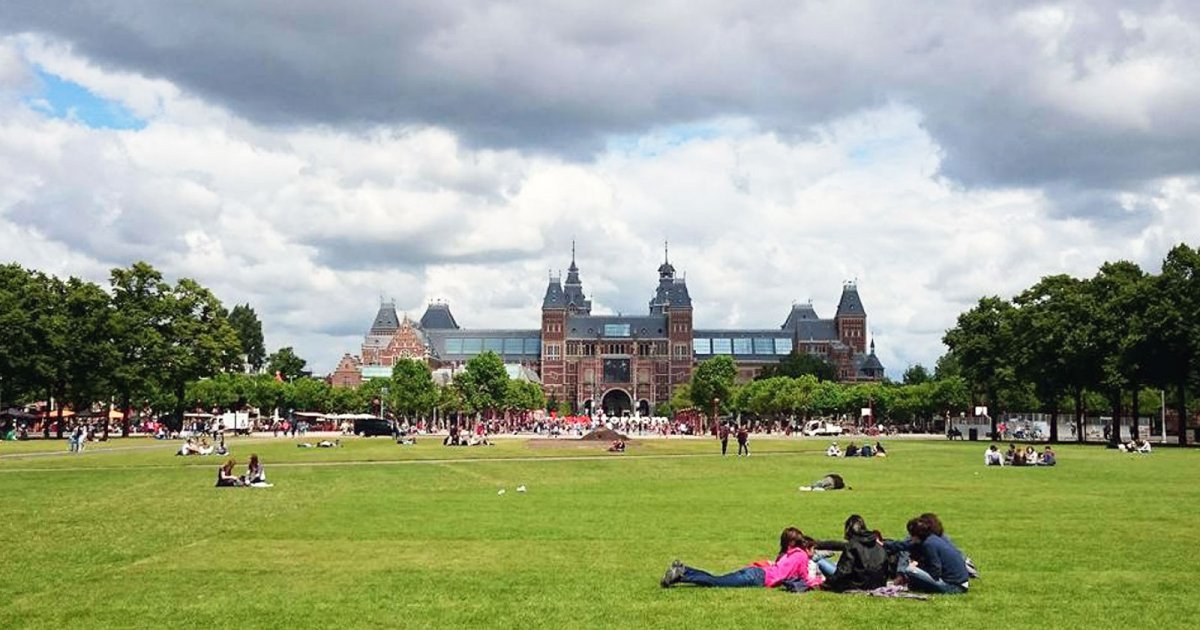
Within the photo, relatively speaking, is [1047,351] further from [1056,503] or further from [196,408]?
[196,408]

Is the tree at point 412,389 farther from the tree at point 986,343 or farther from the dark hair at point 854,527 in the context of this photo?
the dark hair at point 854,527

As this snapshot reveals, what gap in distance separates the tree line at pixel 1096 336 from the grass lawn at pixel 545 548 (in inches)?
1381

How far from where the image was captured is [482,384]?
140 m

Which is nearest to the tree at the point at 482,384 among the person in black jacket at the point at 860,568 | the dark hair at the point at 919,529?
the dark hair at the point at 919,529

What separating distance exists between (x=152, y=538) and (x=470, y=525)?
5.82m

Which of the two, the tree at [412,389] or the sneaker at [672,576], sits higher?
the tree at [412,389]

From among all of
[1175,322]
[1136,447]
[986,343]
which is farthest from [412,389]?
[1136,447]

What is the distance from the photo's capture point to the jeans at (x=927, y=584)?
14398 mm

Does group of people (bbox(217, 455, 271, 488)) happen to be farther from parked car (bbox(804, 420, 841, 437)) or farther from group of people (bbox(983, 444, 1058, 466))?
parked car (bbox(804, 420, 841, 437))

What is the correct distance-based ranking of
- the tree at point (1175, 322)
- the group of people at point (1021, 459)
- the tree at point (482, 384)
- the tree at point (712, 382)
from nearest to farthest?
the group of people at point (1021, 459) → the tree at point (1175, 322) → the tree at point (482, 384) → the tree at point (712, 382)

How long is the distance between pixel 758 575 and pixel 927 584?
217 cm

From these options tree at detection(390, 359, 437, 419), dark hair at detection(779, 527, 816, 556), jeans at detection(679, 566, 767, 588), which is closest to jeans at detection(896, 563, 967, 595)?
dark hair at detection(779, 527, 816, 556)

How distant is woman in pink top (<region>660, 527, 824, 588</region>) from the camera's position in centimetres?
1472

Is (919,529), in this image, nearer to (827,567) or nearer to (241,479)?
(827,567)
